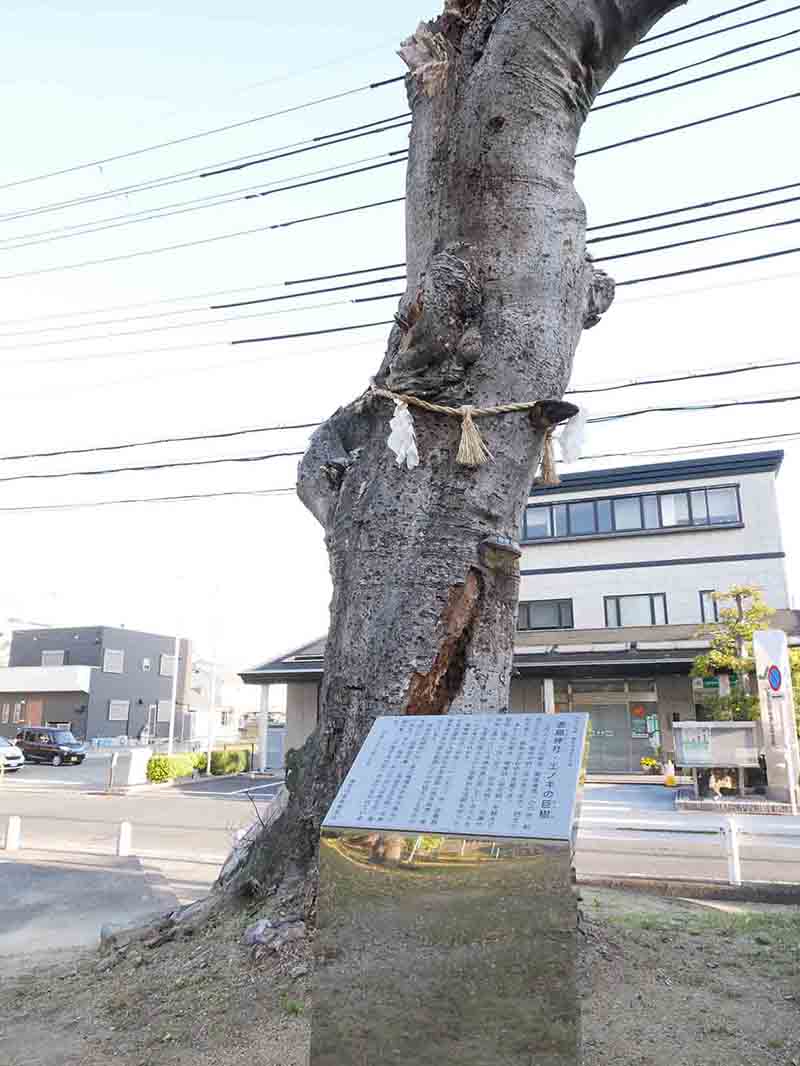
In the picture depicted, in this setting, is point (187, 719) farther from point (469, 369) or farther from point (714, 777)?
point (469, 369)

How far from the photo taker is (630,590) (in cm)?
2452

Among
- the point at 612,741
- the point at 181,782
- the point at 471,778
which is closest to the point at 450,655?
the point at 471,778

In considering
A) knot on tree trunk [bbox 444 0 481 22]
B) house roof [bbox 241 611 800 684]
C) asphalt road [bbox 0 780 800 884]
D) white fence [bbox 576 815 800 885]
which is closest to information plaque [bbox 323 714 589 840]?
asphalt road [bbox 0 780 800 884]

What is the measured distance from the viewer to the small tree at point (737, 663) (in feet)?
51.9

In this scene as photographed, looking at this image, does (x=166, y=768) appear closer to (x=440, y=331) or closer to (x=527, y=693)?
(x=527, y=693)

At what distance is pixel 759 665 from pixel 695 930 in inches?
442

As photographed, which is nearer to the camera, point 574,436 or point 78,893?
point 574,436

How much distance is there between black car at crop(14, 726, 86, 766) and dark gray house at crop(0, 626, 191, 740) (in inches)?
469

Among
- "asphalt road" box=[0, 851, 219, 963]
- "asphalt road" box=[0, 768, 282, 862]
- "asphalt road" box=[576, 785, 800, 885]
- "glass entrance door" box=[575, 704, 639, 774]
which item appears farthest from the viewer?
"glass entrance door" box=[575, 704, 639, 774]

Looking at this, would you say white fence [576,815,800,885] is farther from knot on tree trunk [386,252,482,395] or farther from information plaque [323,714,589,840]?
information plaque [323,714,589,840]

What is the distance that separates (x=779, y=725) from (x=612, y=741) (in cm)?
831

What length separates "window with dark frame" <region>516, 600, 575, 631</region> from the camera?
25062 mm

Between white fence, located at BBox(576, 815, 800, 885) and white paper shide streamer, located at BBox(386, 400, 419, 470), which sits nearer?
white paper shide streamer, located at BBox(386, 400, 419, 470)

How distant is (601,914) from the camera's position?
16.1ft
